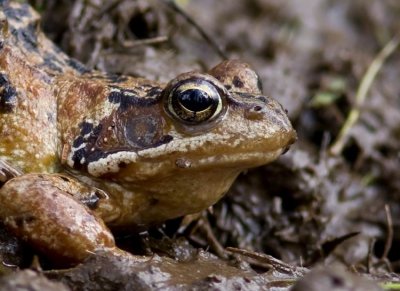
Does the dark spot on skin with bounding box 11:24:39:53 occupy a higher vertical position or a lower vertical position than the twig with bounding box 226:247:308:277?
higher

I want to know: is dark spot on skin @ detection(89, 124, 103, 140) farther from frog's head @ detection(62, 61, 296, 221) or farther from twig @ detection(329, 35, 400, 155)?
twig @ detection(329, 35, 400, 155)

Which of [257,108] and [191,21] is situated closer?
[257,108]

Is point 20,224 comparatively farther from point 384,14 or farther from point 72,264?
point 384,14

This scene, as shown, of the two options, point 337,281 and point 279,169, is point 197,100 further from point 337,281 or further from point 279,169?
point 279,169

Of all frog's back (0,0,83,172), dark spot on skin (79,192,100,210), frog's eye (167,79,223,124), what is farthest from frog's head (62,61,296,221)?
frog's back (0,0,83,172)

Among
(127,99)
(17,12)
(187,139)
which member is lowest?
(187,139)

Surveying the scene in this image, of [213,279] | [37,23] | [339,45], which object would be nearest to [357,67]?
[339,45]

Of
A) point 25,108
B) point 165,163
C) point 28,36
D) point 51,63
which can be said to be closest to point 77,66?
point 51,63
